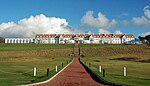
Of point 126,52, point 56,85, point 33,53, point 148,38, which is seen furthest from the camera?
point 148,38

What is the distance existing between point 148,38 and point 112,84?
490ft

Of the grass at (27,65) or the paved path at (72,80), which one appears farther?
the grass at (27,65)

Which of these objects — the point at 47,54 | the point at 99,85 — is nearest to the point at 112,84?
the point at 99,85

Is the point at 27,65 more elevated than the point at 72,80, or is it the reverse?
the point at 72,80

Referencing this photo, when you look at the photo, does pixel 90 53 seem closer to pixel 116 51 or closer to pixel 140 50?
pixel 116 51

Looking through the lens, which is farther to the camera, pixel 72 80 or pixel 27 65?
pixel 27 65

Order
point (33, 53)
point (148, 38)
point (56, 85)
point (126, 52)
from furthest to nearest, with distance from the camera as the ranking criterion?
point (148, 38), point (126, 52), point (33, 53), point (56, 85)

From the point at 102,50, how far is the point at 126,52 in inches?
451

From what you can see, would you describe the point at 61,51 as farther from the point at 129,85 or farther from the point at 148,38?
the point at 129,85

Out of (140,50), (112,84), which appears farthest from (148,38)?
(112,84)

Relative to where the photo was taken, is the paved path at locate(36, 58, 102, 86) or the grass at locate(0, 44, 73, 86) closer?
the paved path at locate(36, 58, 102, 86)

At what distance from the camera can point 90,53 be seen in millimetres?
117500

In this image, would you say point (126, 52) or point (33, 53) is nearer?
point (33, 53)

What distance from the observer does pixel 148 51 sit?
379 ft
